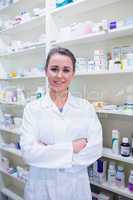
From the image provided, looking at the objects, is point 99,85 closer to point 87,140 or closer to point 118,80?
point 118,80

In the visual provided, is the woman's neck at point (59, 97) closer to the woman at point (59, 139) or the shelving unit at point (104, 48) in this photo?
the woman at point (59, 139)

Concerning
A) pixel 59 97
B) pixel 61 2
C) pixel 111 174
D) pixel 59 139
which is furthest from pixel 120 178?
pixel 61 2

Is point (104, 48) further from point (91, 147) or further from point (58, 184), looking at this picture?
point (58, 184)

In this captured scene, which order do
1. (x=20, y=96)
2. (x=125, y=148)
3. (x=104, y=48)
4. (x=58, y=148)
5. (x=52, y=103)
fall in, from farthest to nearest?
(x=20, y=96), (x=104, y=48), (x=125, y=148), (x=52, y=103), (x=58, y=148)

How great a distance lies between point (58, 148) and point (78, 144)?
0.12 m

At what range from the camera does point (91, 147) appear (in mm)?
1342

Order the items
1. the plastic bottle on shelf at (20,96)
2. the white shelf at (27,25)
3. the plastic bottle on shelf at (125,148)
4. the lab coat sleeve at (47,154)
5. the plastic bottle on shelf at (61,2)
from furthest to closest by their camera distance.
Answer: the plastic bottle on shelf at (20,96) < the white shelf at (27,25) < the plastic bottle on shelf at (61,2) < the plastic bottle on shelf at (125,148) < the lab coat sleeve at (47,154)

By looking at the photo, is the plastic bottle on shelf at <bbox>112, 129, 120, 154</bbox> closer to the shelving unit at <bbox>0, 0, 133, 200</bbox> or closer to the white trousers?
the shelving unit at <bbox>0, 0, 133, 200</bbox>

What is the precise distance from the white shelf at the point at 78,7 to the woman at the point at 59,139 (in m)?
0.55

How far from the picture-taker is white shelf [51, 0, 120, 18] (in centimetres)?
168

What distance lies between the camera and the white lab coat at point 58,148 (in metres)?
1.29

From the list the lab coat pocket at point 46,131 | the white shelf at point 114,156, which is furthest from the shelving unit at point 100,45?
the lab coat pocket at point 46,131

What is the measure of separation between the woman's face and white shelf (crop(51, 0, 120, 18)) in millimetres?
591

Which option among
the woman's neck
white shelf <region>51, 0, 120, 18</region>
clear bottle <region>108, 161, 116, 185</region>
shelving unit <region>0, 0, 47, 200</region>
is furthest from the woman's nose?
shelving unit <region>0, 0, 47, 200</region>
